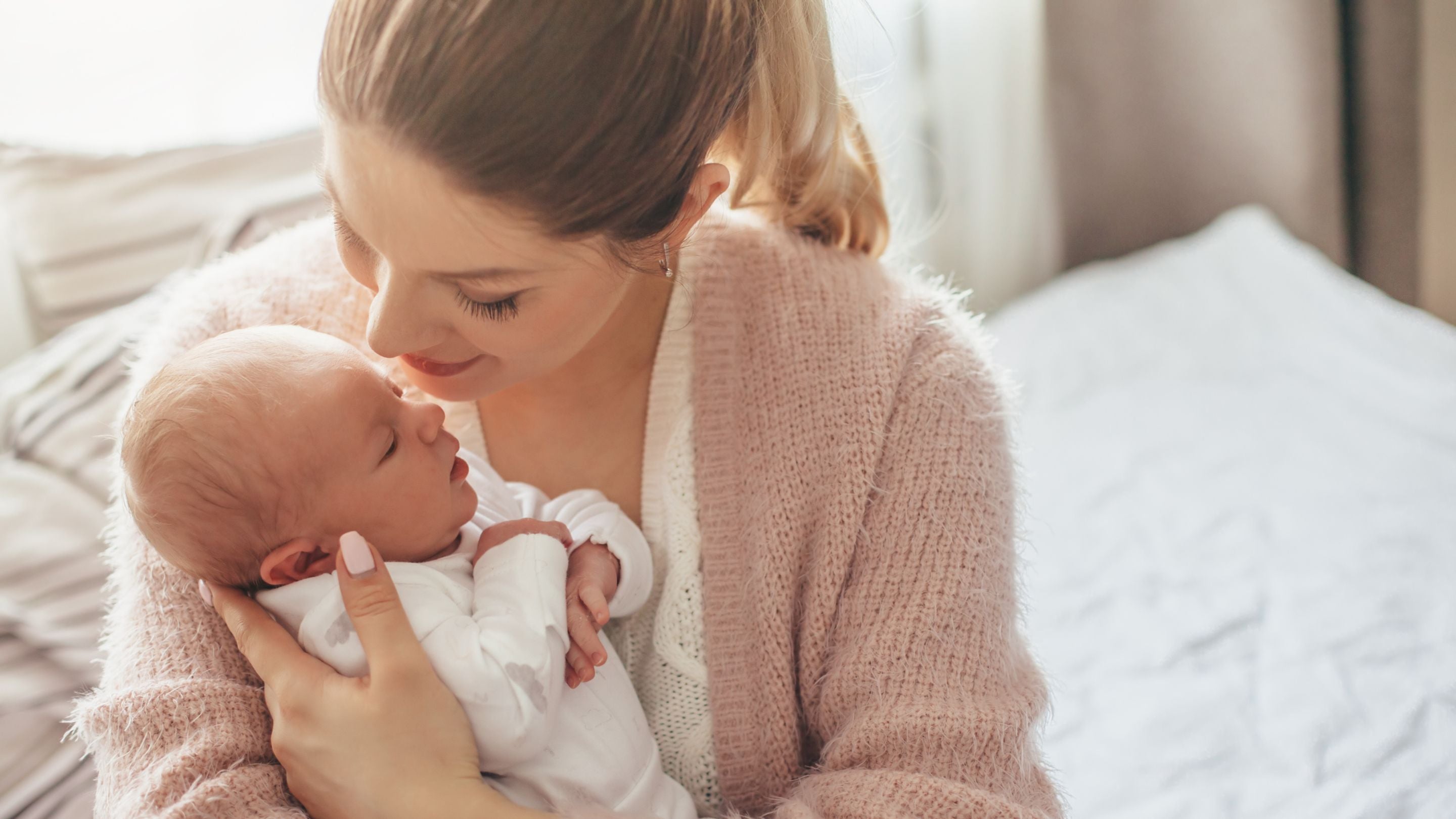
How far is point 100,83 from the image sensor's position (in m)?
1.90

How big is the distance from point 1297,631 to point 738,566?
3.31 ft

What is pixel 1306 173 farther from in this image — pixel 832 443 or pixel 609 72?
pixel 609 72

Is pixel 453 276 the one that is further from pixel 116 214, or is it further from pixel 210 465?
pixel 116 214

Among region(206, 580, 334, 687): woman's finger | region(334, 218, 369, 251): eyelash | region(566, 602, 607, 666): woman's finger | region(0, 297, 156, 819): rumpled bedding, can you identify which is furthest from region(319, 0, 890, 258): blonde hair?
region(0, 297, 156, 819): rumpled bedding

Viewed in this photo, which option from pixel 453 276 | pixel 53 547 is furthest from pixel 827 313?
pixel 53 547

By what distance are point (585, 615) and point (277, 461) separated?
30 cm

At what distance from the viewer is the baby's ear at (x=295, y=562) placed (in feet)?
3.16

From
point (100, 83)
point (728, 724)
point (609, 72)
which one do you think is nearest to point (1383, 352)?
point (728, 724)

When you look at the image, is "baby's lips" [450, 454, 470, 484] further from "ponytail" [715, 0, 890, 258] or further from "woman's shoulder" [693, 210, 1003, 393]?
"ponytail" [715, 0, 890, 258]

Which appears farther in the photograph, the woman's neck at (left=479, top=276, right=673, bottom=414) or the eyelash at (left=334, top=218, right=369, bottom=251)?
the woman's neck at (left=479, top=276, right=673, bottom=414)

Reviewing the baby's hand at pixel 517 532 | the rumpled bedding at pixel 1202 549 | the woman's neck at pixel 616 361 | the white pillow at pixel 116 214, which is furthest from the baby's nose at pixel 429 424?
the white pillow at pixel 116 214

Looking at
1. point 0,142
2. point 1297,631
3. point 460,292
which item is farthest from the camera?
point 0,142

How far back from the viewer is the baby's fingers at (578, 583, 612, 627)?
99 cm

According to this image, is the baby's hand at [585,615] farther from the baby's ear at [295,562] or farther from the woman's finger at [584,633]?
the baby's ear at [295,562]
